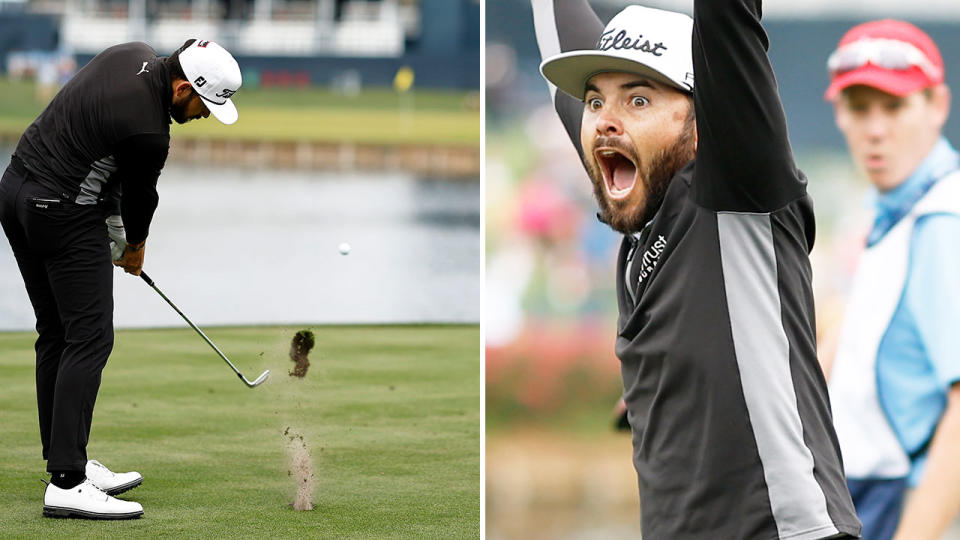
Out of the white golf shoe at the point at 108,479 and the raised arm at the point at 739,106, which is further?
the white golf shoe at the point at 108,479

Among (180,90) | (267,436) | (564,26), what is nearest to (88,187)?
(180,90)

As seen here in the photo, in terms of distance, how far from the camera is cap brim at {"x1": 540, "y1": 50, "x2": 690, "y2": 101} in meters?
2.54

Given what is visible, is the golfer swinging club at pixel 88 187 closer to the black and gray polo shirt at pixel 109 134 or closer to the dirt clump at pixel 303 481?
the black and gray polo shirt at pixel 109 134

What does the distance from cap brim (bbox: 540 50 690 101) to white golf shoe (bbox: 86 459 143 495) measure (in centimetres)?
305

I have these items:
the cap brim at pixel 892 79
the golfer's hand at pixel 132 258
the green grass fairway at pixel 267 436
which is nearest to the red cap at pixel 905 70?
the cap brim at pixel 892 79

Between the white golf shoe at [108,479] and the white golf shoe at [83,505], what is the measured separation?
0.31m

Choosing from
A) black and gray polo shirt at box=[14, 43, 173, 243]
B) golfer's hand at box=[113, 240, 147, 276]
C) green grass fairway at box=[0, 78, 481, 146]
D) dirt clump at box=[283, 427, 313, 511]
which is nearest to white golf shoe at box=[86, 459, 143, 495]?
dirt clump at box=[283, 427, 313, 511]

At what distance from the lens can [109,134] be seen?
4.67m

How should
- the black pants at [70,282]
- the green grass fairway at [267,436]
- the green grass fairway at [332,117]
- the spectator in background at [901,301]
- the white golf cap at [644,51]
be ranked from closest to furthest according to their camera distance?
the white golf cap at [644,51]
the spectator in background at [901,301]
the black pants at [70,282]
the green grass fairway at [267,436]
the green grass fairway at [332,117]

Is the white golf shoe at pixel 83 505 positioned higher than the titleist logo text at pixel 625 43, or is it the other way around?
the titleist logo text at pixel 625 43

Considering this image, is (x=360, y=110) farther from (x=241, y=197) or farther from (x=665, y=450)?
(x=665, y=450)

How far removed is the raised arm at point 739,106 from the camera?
224cm

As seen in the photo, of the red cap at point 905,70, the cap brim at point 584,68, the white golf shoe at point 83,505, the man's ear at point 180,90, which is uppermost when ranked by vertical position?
the red cap at point 905,70

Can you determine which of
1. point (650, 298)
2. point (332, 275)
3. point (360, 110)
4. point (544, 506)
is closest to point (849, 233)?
point (544, 506)
